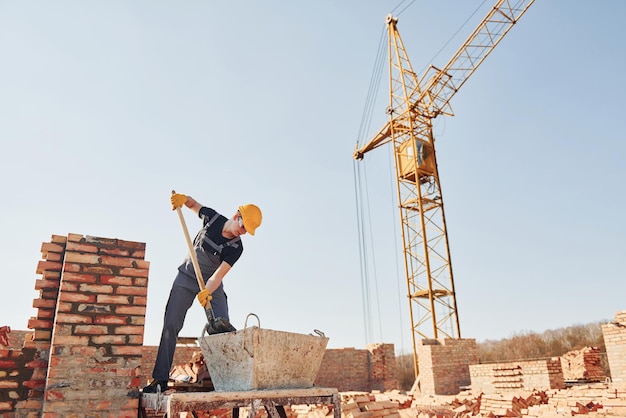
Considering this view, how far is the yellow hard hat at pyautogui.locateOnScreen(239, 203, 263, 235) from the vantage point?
351cm

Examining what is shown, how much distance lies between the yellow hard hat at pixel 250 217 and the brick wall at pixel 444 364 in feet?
38.0

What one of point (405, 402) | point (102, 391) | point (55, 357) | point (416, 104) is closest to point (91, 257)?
point (55, 357)

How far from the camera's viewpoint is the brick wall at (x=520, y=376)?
1095 centimetres

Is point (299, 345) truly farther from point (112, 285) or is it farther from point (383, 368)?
point (383, 368)

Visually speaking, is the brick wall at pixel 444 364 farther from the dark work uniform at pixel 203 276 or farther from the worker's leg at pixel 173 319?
the worker's leg at pixel 173 319

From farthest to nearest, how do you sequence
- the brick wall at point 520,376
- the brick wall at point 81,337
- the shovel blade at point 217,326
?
the brick wall at point 520,376, the shovel blade at point 217,326, the brick wall at point 81,337

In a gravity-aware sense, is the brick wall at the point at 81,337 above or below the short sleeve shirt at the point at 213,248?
below

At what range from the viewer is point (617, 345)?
10.6 meters

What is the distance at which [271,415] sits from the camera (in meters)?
2.79

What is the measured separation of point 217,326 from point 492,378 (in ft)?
35.7

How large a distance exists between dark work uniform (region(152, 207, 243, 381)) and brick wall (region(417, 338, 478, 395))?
11.3m

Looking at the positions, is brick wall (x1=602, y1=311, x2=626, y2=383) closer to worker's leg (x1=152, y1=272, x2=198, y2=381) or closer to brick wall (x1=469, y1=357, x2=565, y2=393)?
brick wall (x1=469, y1=357, x2=565, y2=393)

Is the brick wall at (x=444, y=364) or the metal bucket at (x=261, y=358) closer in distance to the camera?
the metal bucket at (x=261, y=358)

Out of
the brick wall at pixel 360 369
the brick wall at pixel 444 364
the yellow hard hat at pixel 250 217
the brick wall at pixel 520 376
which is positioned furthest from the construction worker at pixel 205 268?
the brick wall at pixel 360 369
